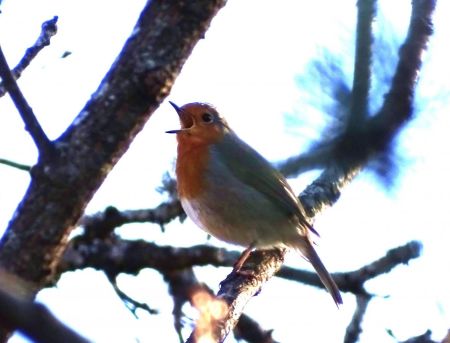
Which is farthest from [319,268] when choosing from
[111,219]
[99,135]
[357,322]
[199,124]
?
[99,135]

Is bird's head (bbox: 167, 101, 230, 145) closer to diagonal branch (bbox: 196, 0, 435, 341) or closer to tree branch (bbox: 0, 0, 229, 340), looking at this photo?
diagonal branch (bbox: 196, 0, 435, 341)

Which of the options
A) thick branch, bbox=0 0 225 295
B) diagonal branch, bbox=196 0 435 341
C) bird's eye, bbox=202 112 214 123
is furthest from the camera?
bird's eye, bbox=202 112 214 123

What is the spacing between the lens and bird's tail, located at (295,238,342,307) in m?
3.89

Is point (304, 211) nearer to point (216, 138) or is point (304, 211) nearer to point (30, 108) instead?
point (216, 138)

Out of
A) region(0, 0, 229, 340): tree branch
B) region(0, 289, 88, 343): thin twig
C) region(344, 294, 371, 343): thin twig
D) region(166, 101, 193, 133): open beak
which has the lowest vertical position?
region(0, 289, 88, 343): thin twig

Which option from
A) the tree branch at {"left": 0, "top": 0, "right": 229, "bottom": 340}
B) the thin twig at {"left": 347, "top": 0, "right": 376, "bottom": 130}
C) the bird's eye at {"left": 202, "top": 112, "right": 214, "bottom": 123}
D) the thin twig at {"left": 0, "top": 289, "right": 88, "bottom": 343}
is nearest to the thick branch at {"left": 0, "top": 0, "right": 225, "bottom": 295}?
the tree branch at {"left": 0, "top": 0, "right": 229, "bottom": 340}

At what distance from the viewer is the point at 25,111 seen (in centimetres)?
166

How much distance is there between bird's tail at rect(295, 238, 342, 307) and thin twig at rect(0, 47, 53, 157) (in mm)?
2436

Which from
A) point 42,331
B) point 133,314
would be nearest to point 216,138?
point 133,314

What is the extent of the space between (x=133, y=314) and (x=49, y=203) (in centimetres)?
224

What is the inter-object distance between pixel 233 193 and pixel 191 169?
0.32 metres

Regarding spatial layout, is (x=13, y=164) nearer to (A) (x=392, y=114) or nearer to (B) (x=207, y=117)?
(A) (x=392, y=114)

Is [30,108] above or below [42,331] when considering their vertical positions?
above

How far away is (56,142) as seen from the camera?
1630 millimetres
